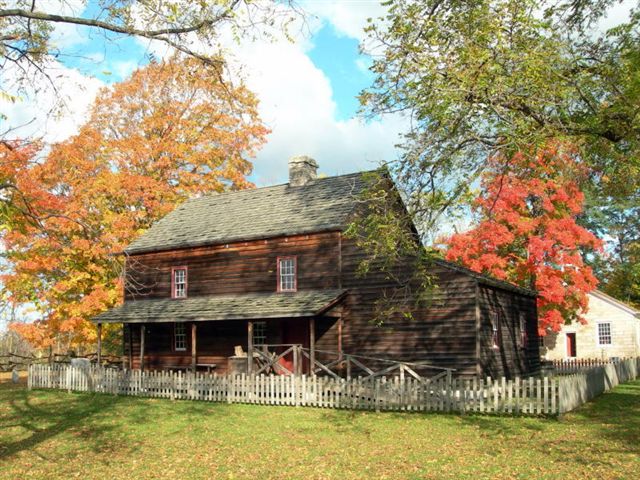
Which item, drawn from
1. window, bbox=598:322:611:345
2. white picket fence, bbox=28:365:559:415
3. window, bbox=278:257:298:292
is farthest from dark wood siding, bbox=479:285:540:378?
window, bbox=598:322:611:345

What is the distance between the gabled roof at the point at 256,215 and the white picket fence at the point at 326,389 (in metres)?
6.44

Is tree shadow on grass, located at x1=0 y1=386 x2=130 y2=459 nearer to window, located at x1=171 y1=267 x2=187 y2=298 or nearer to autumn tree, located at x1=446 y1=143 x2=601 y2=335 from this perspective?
window, located at x1=171 y1=267 x2=187 y2=298

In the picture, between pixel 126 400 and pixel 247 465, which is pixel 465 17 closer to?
A: pixel 247 465

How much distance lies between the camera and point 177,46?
10734 mm

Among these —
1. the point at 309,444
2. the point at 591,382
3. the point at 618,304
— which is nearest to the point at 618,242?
the point at 618,304

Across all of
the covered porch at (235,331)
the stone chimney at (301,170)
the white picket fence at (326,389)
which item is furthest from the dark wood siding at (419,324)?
the stone chimney at (301,170)

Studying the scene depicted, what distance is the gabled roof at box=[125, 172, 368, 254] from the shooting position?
1005 inches

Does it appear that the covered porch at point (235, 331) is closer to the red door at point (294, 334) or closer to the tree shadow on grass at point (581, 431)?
the red door at point (294, 334)

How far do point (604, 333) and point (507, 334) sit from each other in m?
21.5

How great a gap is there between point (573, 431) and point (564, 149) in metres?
7.36

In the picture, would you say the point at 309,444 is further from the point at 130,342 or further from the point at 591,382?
the point at 130,342

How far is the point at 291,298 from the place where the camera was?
2394 centimetres

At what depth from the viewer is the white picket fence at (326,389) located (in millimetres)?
17062

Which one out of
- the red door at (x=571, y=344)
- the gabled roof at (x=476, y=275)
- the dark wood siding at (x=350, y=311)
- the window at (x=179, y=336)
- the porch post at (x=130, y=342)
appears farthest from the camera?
the red door at (x=571, y=344)
